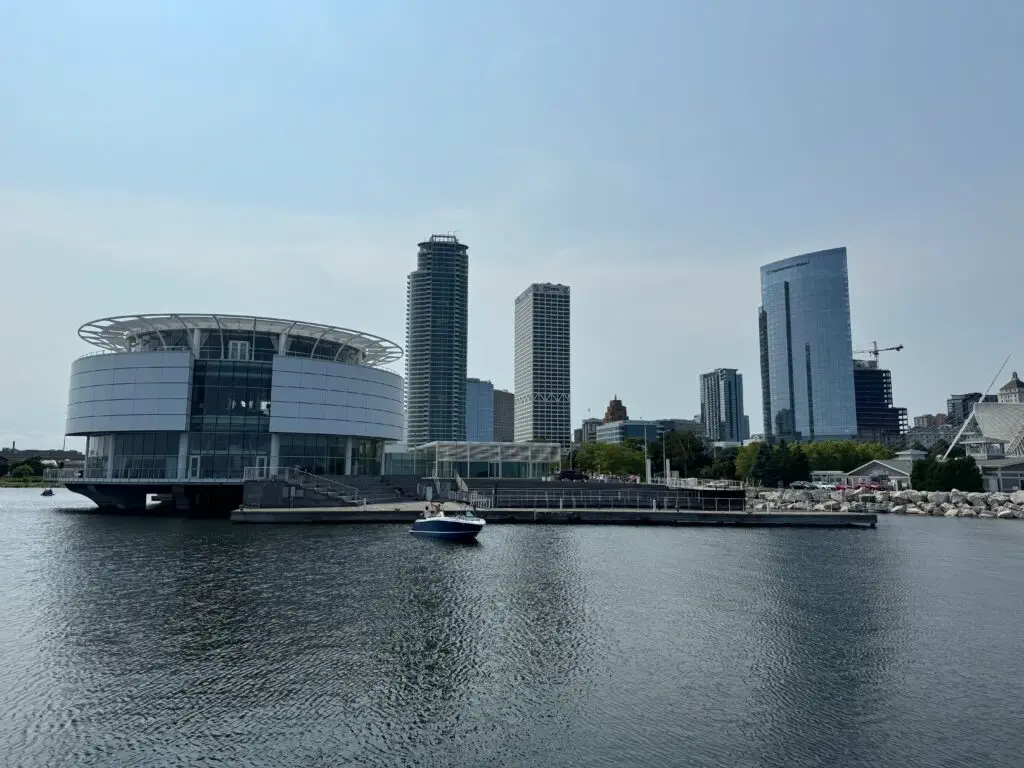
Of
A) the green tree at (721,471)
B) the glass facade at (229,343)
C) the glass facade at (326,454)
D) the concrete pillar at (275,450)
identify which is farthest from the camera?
the green tree at (721,471)

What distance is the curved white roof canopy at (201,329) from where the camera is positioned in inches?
3095

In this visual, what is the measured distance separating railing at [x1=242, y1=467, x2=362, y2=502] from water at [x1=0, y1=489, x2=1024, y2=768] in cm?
3013

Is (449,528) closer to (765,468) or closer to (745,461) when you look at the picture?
(765,468)

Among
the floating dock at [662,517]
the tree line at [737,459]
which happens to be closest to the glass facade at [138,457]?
the floating dock at [662,517]

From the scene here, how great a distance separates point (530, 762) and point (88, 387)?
85.0 metres

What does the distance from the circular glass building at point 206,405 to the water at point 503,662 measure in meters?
36.7

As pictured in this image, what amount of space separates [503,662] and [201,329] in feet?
239

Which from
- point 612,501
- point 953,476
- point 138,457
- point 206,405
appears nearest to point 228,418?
point 206,405

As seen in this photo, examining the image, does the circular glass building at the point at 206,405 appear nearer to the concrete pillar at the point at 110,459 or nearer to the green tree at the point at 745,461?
the concrete pillar at the point at 110,459

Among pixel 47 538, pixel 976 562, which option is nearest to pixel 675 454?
pixel 976 562

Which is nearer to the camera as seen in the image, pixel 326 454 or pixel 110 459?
pixel 110 459

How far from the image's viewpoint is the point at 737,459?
478ft

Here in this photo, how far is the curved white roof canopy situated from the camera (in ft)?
258

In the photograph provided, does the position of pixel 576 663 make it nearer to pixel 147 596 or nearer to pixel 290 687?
pixel 290 687
